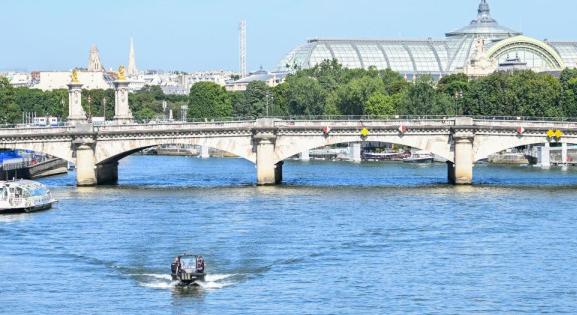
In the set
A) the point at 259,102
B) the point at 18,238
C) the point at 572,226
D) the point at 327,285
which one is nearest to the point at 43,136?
the point at 18,238

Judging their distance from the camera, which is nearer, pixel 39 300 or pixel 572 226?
pixel 39 300

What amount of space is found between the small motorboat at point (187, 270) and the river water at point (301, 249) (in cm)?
47

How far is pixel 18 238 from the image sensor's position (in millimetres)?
84312

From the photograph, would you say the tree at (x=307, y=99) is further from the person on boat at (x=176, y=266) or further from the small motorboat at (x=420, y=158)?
the person on boat at (x=176, y=266)

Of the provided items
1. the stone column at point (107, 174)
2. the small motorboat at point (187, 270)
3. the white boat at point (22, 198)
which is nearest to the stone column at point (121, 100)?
the stone column at point (107, 174)

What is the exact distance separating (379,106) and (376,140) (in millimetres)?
53538

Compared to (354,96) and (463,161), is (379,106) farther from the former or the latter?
(463,161)

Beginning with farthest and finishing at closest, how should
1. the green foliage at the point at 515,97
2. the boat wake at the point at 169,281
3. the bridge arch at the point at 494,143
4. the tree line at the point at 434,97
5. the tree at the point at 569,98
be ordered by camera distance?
the tree line at the point at 434,97, the tree at the point at 569,98, the green foliage at the point at 515,97, the bridge arch at the point at 494,143, the boat wake at the point at 169,281

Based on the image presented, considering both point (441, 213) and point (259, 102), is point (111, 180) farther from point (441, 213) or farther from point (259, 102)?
point (259, 102)

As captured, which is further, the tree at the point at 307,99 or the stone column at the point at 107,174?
the tree at the point at 307,99

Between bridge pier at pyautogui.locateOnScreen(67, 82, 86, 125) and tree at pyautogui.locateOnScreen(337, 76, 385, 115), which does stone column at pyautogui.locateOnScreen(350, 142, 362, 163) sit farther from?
bridge pier at pyautogui.locateOnScreen(67, 82, 86, 125)

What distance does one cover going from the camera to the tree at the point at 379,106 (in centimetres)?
16888

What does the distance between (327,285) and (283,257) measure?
25.2 feet

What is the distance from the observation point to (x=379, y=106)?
554ft
